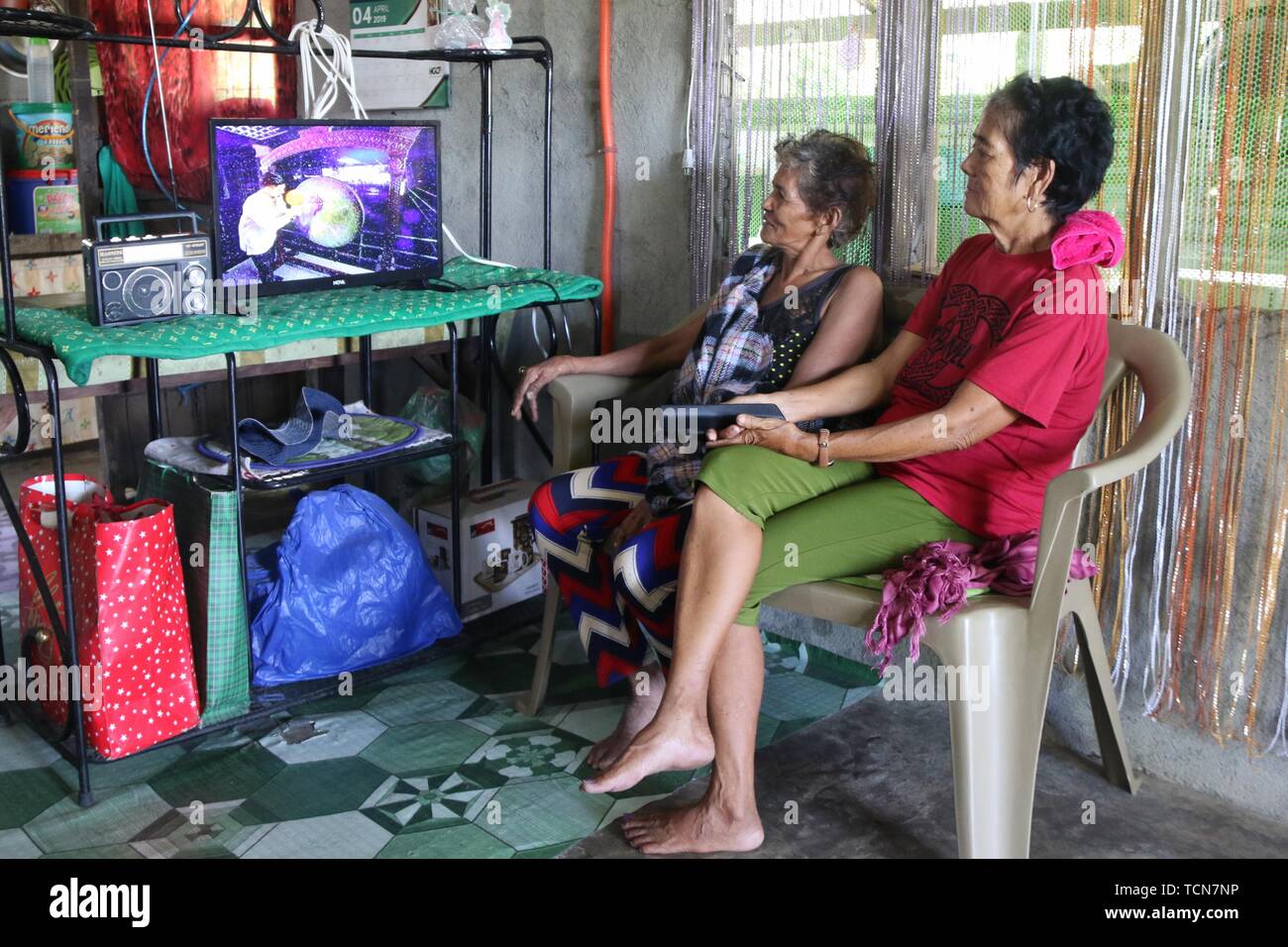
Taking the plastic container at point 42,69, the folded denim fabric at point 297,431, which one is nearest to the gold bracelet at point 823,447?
the folded denim fabric at point 297,431

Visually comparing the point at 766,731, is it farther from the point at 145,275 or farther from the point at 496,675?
the point at 145,275

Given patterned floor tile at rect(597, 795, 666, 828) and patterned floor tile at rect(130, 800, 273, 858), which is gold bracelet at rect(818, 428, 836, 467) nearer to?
patterned floor tile at rect(597, 795, 666, 828)

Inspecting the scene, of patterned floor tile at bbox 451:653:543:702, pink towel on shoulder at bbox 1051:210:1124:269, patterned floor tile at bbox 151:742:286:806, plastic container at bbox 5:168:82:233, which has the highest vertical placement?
plastic container at bbox 5:168:82:233

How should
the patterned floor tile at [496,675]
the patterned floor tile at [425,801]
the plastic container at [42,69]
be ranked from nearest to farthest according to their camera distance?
the patterned floor tile at [425,801], the patterned floor tile at [496,675], the plastic container at [42,69]

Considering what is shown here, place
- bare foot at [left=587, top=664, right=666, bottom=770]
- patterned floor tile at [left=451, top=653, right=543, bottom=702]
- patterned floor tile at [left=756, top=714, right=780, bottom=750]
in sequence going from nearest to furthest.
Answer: bare foot at [left=587, top=664, right=666, bottom=770] < patterned floor tile at [left=756, top=714, right=780, bottom=750] < patterned floor tile at [left=451, top=653, right=543, bottom=702]

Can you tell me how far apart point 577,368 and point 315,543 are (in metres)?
0.66

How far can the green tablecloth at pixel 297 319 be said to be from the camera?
213cm

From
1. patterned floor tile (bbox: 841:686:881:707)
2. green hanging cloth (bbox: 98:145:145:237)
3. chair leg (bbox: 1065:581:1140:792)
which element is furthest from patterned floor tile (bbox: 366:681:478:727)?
green hanging cloth (bbox: 98:145:145:237)

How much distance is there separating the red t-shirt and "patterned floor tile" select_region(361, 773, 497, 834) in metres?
0.94

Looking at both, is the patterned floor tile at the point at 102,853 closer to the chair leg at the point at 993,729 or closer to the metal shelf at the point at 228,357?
the metal shelf at the point at 228,357

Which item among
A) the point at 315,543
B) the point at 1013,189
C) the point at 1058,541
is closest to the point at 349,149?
the point at 315,543

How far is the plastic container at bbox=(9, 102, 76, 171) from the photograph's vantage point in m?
4.04

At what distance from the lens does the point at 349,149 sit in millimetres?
2602
